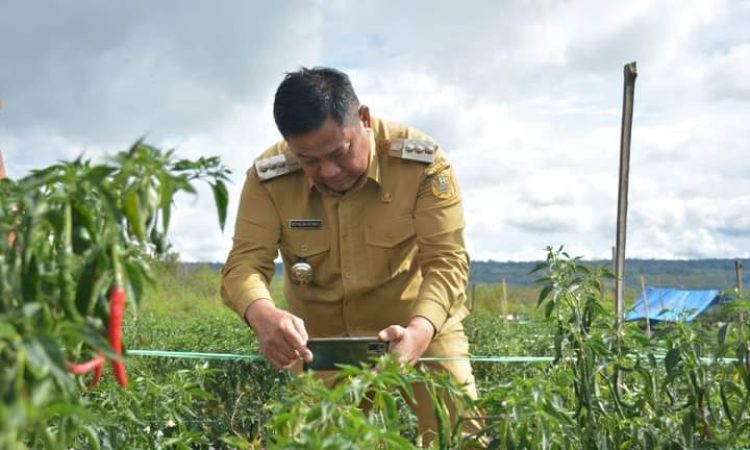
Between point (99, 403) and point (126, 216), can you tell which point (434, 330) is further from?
point (126, 216)

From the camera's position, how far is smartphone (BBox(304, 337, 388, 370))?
125 inches

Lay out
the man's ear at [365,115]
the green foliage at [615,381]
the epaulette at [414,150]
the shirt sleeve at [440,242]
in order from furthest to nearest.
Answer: the epaulette at [414,150]
the man's ear at [365,115]
the shirt sleeve at [440,242]
the green foliage at [615,381]

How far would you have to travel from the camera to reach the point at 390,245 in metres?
3.86

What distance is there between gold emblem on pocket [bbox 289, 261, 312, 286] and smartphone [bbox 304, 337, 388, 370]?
0.69m

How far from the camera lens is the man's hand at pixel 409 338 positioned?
3152 mm

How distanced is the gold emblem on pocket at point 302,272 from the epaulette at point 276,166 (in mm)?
358

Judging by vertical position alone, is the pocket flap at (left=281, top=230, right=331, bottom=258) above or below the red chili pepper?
above

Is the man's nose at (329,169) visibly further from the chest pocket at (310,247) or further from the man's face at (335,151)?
the chest pocket at (310,247)

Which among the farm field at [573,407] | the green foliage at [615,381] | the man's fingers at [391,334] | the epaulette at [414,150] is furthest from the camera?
the epaulette at [414,150]

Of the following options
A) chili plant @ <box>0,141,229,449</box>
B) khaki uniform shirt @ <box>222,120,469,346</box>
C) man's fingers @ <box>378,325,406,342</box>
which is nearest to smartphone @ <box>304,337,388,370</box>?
man's fingers @ <box>378,325,406,342</box>

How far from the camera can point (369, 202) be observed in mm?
3861

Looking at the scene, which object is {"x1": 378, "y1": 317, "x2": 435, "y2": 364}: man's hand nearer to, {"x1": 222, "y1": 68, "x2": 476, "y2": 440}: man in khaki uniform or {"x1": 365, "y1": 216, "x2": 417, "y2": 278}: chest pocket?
{"x1": 222, "y1": 68, "x2": 476, "y2": 440}: man in khaki uniform

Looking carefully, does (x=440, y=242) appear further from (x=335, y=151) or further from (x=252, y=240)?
(x=252, y=240)

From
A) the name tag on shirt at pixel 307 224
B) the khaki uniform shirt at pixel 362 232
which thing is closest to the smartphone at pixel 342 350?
the khaki uniform shirt at pixel 362 232
